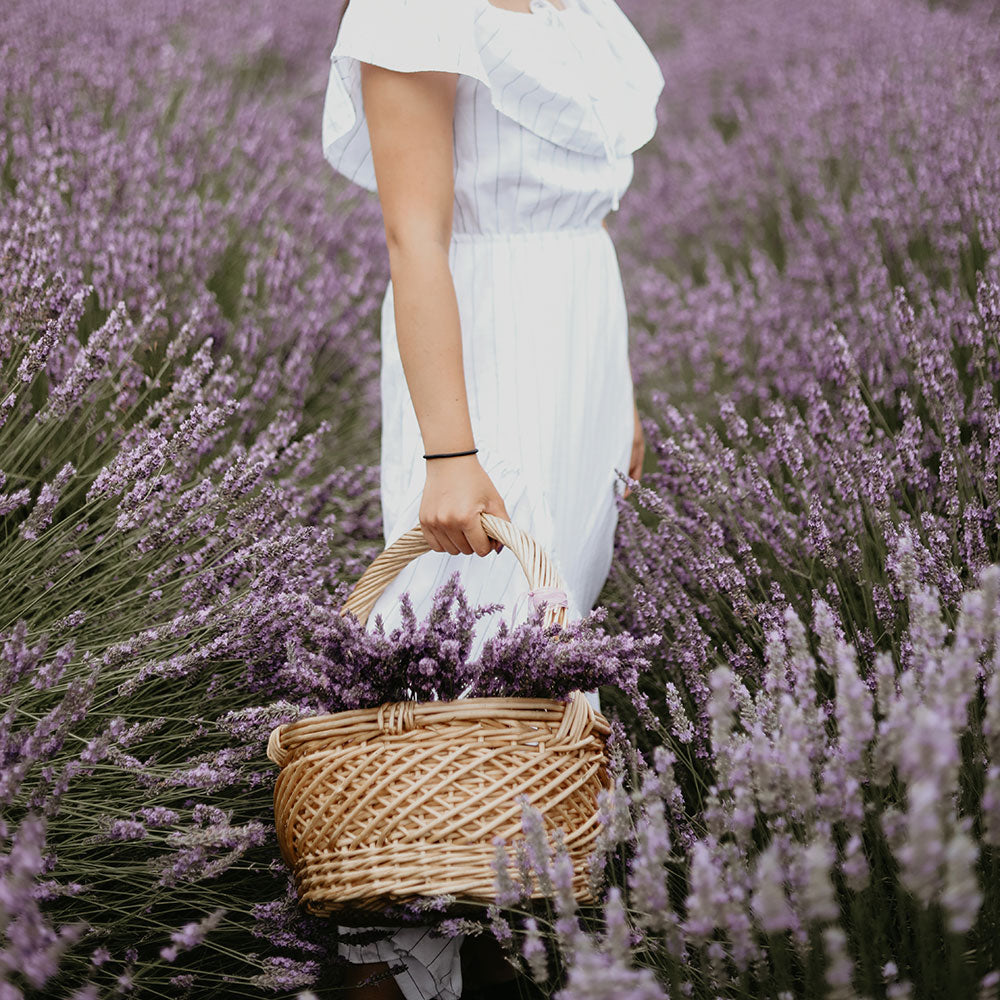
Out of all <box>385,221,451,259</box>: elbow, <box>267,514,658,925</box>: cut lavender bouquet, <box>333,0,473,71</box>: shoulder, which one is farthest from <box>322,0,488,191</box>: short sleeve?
<box>267,514,658,925</box>: cut lavender bouquet

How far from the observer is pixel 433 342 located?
1.40 m

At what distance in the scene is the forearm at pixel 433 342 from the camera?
140 centimetres

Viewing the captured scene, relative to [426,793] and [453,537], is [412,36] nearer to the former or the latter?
[453,537]

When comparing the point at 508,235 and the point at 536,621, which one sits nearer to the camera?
the point at 536,621

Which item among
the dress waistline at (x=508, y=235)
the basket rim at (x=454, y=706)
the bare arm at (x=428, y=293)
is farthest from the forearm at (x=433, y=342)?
the basket rim at (x=454, y=706)

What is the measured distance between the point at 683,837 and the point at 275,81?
4.49 metres

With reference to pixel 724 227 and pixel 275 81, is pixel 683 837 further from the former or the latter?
pixel 275 81

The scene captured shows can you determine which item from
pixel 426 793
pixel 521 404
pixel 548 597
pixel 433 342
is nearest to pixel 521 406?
pixel 521 404

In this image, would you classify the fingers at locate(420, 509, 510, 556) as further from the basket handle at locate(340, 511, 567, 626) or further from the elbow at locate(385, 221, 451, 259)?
the elbow at locate(385, 221, 451, 259)

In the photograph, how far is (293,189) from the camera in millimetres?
3512

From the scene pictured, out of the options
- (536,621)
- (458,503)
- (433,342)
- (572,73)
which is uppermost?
(572,73)

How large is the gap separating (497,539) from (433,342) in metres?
0.29

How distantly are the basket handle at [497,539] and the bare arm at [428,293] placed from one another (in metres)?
0.04

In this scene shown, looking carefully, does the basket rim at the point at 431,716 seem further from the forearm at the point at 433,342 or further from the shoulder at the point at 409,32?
the shoulder at the point at 409,32
